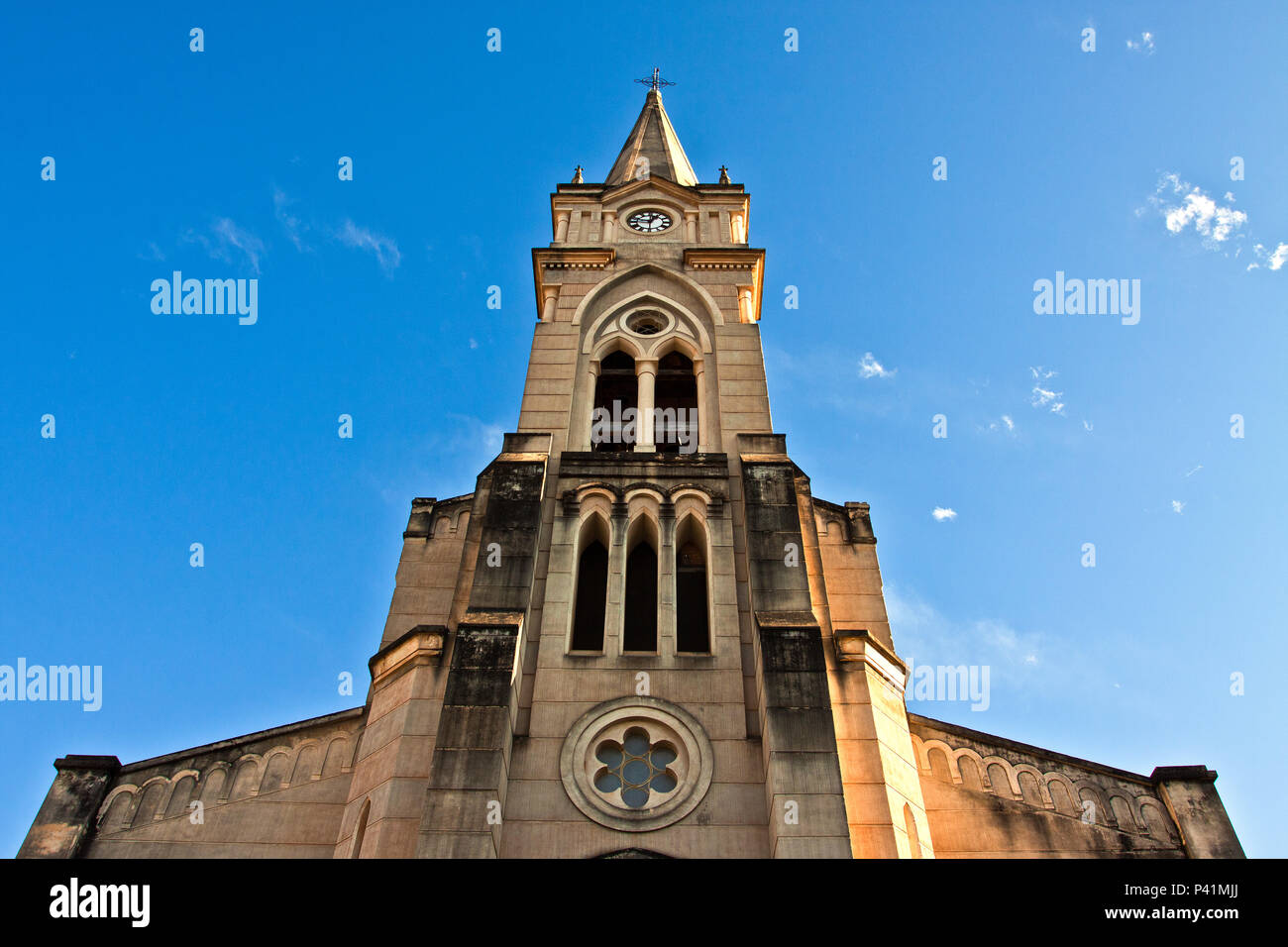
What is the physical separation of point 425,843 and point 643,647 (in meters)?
6.04

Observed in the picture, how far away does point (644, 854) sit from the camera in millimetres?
14930

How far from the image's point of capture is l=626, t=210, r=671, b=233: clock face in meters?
28.2

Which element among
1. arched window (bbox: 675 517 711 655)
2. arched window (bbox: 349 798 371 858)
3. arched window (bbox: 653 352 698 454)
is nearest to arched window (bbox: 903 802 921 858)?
arched window (bbox: 675 517 711 655)

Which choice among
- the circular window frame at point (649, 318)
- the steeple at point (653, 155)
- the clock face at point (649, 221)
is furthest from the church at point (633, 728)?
the steeple at point (653, 155)

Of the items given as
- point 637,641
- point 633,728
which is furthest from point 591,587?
point 633,728

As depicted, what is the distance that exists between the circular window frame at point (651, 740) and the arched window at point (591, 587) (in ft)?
5.67

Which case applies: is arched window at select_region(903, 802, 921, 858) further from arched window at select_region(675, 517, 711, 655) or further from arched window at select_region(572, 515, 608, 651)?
arched window at select_region(572, 515, 608, 651)

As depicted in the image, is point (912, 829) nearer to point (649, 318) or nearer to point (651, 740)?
point (651, 740)

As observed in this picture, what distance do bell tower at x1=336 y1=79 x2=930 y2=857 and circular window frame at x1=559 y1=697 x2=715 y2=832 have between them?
0.04m

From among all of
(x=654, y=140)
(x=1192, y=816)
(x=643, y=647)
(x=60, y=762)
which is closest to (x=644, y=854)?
(x=643, y=647)

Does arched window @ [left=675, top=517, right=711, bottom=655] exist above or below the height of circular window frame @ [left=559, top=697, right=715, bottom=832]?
above

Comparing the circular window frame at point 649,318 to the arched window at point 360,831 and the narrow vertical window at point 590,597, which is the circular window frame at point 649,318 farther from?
the arched window at point 360,831

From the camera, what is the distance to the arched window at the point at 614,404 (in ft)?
76.6
